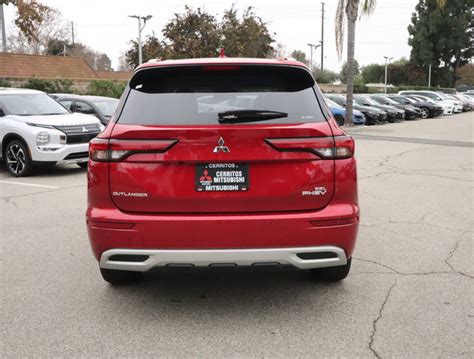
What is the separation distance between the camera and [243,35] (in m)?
39.3

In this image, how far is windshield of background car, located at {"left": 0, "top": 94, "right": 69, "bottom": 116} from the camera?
10734mm

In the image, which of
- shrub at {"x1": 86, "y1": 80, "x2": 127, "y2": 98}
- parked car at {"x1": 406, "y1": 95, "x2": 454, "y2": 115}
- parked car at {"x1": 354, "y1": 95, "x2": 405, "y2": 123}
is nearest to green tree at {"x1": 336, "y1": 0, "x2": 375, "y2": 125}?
parked car at {"x1": 354, "y1": 95, "x2": 405, "y2": 123}

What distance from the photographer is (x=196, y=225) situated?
3312mm

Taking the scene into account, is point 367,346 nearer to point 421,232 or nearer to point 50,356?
point 50,356

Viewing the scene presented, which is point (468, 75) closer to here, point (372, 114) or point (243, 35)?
point (243, 35)

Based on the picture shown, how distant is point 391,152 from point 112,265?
11998mm

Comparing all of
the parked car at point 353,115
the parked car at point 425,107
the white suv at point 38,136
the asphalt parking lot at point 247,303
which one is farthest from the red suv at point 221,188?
the parked car at point 425,107

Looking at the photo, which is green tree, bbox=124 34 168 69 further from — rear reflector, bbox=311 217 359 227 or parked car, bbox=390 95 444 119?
rear reflector, bbox=311 217 359 227

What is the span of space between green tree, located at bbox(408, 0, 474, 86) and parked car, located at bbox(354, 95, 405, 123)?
44.9 metres

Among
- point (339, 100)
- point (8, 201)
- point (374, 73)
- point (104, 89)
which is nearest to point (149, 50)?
point (104, 89)

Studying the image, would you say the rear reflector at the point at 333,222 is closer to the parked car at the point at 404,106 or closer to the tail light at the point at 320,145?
the tail light at the point at 320,145

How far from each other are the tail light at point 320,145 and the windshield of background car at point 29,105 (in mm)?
8788

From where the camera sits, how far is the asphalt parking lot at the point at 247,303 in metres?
3.21

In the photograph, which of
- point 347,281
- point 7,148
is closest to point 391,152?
point 7,148
